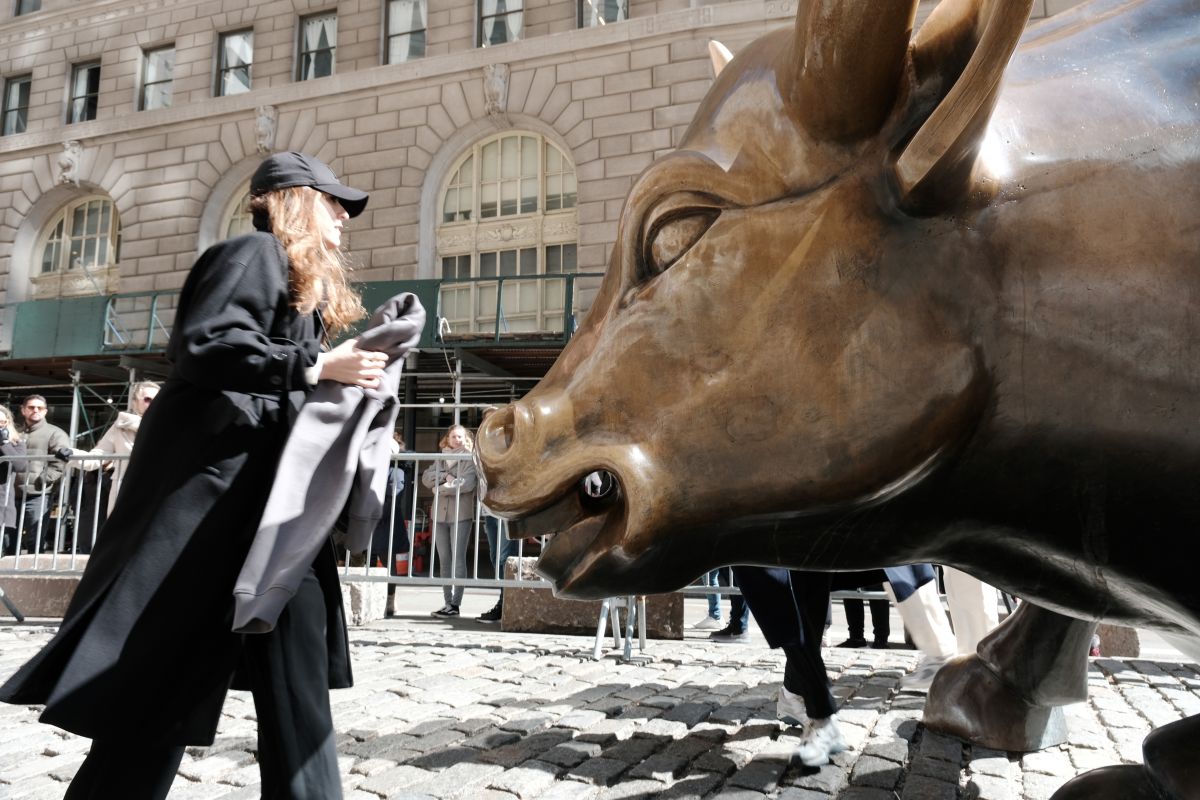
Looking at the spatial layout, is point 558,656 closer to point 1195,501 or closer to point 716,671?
point 716,671

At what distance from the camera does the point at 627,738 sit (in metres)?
3.42

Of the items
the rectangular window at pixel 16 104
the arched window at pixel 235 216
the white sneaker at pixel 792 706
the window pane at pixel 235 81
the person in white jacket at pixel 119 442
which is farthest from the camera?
the rectangular window at pixel 16 104

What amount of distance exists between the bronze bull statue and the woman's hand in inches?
36.4

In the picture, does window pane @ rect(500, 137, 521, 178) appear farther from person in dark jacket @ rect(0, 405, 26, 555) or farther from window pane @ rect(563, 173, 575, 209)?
person in dark jacket @ rect(0, 405, 26, 555)

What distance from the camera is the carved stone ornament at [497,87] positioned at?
1731 centimetres

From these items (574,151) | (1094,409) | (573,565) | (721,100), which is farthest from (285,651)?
(574,151)

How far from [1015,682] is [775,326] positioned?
1.26 m

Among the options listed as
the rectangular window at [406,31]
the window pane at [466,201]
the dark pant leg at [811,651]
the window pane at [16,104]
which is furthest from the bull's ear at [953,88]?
the window pane at [16,104]

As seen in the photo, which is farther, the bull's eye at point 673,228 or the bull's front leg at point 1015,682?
the bull's front leg at point 1015,682

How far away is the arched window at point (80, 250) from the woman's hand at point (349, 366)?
69.8 feet

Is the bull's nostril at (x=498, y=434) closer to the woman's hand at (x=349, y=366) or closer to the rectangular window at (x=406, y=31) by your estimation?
the woman's hand at (x=349, y=366)

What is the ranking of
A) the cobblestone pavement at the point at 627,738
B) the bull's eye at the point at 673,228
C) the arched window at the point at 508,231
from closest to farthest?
the bull's eye at the point at 673,228 < the cobblestone pavement at the point at 627,738 < the arched window at the point at 508,231

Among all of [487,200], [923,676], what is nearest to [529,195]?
[487,200]

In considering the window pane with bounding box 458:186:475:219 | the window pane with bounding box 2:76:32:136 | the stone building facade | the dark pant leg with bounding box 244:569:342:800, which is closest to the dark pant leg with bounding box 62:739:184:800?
the dark pant leg with bounding box 244:569:342:800
